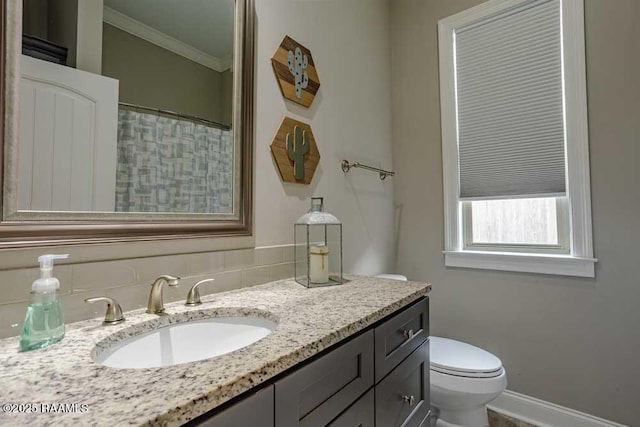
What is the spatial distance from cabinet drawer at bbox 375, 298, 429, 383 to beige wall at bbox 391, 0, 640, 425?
36.9 inches

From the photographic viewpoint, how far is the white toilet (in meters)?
1.32

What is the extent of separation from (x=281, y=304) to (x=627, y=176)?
1788 mm

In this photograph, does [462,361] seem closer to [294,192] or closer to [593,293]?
[593,293]

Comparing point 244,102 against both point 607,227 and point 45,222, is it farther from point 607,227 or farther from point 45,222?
point 607,227

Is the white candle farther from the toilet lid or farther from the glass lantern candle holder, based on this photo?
the toilet lid

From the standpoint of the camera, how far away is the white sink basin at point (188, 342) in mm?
721

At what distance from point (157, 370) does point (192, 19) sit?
1.11 meters

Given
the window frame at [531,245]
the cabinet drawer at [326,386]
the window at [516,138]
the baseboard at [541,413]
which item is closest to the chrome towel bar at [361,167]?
the window at [516,138]

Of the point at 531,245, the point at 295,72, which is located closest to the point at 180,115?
the point at 295,72

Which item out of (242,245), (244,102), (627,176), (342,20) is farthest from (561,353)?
(342,20)

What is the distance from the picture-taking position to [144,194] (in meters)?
0.92

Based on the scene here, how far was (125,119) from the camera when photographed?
889mm

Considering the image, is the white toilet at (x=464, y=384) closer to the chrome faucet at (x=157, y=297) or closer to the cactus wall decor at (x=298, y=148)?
the cactus wall decor at (x=298, y=148)

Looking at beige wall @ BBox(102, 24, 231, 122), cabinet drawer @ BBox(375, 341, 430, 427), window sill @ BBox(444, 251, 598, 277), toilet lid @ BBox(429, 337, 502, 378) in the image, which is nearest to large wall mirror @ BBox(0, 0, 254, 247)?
beige wall @ BBox(102, 24, 231, 122)
